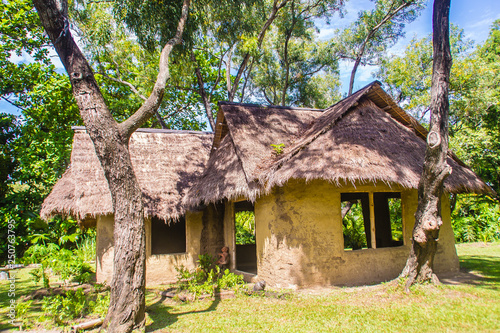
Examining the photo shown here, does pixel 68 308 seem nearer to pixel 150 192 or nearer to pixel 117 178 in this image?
pixel 117 178

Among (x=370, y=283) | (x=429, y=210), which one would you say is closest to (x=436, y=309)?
(x=429, y=210)

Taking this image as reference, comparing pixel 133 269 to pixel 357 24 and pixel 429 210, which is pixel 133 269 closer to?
pixel 429 210

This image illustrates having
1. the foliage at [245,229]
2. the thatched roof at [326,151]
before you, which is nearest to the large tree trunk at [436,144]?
the thatched roof at [326,151]

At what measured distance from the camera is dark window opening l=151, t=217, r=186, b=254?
11.4 m

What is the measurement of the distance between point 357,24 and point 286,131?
32.0ft

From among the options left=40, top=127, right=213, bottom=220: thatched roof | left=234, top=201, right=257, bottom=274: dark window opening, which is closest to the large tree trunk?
left=40, top=127, right=213, bottom=220: thatched roof

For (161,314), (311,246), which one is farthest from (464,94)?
(161,314)

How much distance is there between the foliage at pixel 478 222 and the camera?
13.4m

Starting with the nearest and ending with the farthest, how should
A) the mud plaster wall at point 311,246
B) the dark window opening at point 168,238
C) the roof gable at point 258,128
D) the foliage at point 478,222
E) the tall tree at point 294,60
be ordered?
the mud plaster wall at point 311,246, the roof gable at point 258,128, the dark window opening at point 168,238, the foliage at point 478,222, the tall tree at point 294,60

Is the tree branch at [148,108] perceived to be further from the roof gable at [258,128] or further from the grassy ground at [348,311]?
the grassy ground at [348,311]

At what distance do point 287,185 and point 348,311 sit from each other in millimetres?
2527

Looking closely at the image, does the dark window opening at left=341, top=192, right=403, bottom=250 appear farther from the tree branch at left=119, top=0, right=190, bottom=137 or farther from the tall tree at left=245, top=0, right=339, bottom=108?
the tall tree at left=245, top=0, right=339, bottom=108

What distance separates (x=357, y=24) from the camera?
1589cm

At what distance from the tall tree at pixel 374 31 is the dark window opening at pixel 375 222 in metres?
5.85
